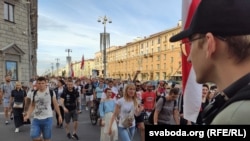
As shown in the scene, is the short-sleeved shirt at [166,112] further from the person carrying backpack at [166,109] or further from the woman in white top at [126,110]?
the woman in white top at [126,110]

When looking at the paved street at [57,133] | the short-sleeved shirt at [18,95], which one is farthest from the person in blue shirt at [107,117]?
the short-sleeved shirt at [18,95]

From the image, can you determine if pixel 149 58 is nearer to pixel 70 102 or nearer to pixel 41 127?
pixel 70 102

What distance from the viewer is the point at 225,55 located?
44.8 inches

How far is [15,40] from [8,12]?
7.57ft

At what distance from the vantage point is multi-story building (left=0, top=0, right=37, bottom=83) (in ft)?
77.5

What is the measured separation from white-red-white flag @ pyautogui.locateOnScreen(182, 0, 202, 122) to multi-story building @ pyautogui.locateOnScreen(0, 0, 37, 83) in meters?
21.6

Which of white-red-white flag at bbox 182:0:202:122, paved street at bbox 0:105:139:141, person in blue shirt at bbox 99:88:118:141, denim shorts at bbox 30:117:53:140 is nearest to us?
white-red-white flag at bbox 182:0:202:122

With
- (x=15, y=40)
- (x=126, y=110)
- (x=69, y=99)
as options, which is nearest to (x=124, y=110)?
(x=126, y=110)

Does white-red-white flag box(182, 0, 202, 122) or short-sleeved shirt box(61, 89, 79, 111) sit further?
short-sleeved shirt box(61, 89, 79, 111)

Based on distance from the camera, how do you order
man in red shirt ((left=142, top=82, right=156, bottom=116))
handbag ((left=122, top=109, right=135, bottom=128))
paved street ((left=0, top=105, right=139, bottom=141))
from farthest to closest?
1. man in red shirt ((left=142, top=82, right=156, bottom=116))
2. paved street ((left=0, top=105, right=139, bottom=141))
3. handbag ((left=122, top=109, right=135, bottom=128))

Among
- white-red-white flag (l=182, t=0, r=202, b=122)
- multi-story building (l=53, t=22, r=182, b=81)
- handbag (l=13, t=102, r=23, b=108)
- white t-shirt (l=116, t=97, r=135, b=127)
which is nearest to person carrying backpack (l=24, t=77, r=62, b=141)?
white t-shirt (l=116, t=97, r=135, b=127)

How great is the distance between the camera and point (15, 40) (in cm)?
2528

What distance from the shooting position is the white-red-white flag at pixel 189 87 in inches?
150

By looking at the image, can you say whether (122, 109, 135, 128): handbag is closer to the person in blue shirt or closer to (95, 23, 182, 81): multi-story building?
the person in blue shirt
